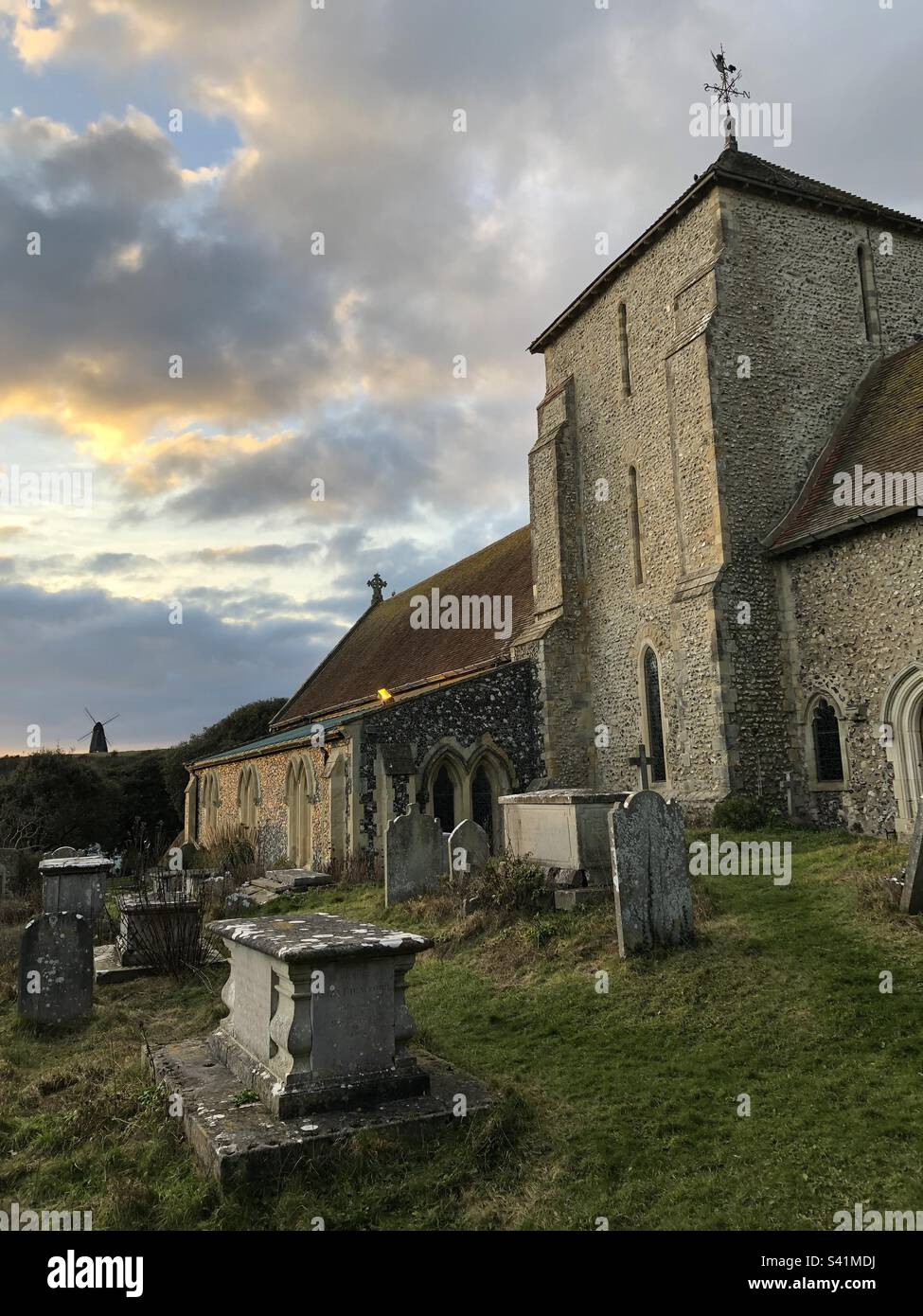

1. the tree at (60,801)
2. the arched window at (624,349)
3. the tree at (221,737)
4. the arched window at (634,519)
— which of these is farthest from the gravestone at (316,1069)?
the tree at (221,737)

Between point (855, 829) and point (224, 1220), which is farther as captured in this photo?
point (855, 829)

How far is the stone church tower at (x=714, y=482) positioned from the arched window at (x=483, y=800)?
1.37 meters

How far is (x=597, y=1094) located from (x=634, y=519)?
13.6 metres

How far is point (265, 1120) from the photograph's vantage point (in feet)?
14.9

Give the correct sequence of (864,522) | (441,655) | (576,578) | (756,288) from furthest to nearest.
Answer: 1. (441,655)
2. (576,578)
3. (756,288)
4. (864,522)

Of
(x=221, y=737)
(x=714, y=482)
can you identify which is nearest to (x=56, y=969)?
(x=714, y=482)

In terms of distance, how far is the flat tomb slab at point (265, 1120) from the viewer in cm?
413

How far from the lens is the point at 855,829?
13.0m

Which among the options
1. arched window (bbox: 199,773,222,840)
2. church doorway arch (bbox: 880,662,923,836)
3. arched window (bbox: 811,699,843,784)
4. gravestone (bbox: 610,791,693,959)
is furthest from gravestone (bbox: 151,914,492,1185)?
arched window (bbox: 199,773,222,840)

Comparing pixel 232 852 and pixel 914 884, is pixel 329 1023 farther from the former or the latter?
pixel 232 852
